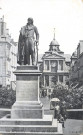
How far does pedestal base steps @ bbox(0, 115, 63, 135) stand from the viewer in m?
15.4

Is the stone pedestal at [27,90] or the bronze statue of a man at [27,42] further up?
the bronze statue of a man at [27,42]

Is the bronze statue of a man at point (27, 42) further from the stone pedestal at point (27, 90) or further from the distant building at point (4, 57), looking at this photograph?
the distant building at point (4, 57)

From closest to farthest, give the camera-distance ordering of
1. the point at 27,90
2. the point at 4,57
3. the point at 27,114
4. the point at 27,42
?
the point at 27,114, the point at 27,90, the point at 27,42, the point at 4,57

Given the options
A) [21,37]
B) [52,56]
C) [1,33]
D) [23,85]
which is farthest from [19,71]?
[52,56]

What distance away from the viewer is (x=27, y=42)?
1780 cm

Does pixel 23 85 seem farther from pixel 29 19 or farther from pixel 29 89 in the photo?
pixel 29 19

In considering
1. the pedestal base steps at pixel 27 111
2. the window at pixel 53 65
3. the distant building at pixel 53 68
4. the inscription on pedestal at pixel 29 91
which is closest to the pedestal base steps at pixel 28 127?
the pedestal base steps at pixel 27 111

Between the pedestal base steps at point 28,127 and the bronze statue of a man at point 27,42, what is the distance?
3324 millimetres

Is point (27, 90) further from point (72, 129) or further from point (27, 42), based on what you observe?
point (72, 129)

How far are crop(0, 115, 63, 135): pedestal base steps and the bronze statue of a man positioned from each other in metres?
3.32

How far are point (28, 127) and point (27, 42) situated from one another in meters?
4.68

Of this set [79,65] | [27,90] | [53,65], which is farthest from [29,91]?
[53,65]

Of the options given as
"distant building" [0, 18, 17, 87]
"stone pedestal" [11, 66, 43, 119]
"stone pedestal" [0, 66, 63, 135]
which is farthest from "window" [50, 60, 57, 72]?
"stone pedestal" [11, 66, 43, 119]

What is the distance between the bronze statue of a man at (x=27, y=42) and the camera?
17.8 meters
